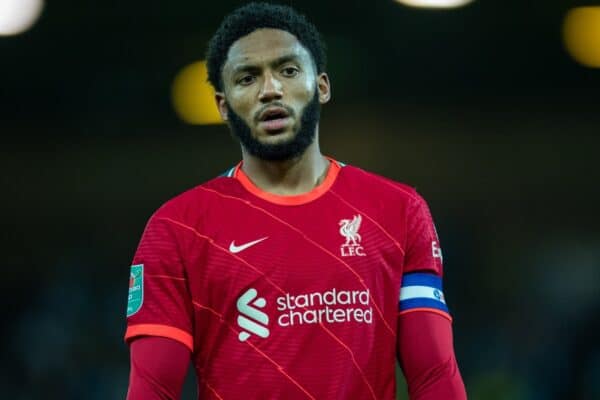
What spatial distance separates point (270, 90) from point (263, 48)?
0.10m

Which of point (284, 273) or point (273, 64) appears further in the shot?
point (273, 64)

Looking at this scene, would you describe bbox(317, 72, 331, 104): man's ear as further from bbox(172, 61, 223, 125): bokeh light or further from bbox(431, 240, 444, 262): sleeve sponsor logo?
bbox(172, 61, 223, 125): bokeh light

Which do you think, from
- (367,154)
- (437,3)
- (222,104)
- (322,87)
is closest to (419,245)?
(322,87)

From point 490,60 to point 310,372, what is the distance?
3.39 m

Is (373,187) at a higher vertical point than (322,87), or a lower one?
lower

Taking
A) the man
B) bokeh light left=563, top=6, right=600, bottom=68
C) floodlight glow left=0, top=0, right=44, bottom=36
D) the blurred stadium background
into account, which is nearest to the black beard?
the man

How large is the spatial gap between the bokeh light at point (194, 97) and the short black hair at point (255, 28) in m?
2.99

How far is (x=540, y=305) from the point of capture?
4.70 meters

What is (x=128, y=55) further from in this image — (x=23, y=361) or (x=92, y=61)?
(x=23, y=361)

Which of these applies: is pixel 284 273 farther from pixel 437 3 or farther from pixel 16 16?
pixel 16 16

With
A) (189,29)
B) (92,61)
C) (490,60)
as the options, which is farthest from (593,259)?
(92,61)

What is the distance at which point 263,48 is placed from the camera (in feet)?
6.56

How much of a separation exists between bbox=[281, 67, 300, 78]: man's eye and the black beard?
58mm

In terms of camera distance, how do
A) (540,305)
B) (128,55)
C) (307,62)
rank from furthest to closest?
1. (128,55)
2. (540,305)
3. (307,62)
